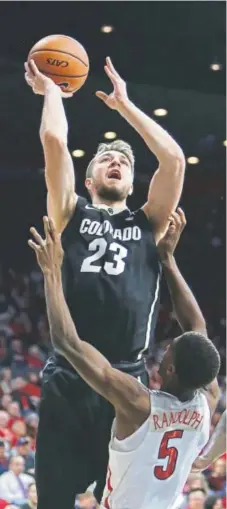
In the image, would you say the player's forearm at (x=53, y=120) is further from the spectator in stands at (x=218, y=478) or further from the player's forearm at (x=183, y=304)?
the spectator in stands at (x=218, y=478)

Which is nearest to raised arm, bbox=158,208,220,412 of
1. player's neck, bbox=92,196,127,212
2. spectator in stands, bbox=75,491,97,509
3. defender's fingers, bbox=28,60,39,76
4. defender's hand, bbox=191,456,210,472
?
player's neck, bbox=92,196,127,212

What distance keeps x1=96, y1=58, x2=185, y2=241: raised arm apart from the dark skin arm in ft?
2.58

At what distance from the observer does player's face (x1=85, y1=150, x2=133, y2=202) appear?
400 centimetres

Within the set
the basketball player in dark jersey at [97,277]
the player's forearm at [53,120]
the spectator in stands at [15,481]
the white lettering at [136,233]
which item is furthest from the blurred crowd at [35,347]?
the player's forearm at [53,120]

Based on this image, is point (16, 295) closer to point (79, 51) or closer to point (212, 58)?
point (212, 58)

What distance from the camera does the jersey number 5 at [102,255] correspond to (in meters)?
3.85

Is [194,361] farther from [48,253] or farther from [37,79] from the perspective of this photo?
[37,79]

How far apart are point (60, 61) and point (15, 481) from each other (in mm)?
3859

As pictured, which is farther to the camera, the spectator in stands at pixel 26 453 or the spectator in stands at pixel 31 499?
the spectator in stands at pixel 26 453

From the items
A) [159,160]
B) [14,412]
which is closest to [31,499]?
[14,412]

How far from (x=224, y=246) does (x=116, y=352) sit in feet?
35.3

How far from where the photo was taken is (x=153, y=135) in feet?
13.0

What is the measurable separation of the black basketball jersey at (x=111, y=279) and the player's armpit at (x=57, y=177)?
7cm

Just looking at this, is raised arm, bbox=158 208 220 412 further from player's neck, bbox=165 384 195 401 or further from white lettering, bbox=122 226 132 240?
player's neck, bbox=165 384 195 401
